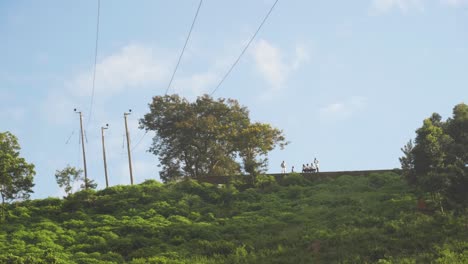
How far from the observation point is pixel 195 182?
160ft

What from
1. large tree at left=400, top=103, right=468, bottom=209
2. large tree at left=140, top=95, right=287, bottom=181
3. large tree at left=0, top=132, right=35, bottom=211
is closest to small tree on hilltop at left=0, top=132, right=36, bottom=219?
large tree at left=0, top=132, right=35, bottom=211

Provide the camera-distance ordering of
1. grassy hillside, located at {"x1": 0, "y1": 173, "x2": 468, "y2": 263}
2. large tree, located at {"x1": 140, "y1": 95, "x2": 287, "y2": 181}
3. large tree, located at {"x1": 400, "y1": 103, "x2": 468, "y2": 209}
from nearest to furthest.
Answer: grassy hillside, located at {"x1": 0, "y1": 173, "x2": 468, "y2": 263} < large tree, located at {"x1": 400, "y1": 103, "x2": 468, "y2": 209} < large tree, located at {"x1": 140, "y1": 95, "x2": 287, "y2": 181}

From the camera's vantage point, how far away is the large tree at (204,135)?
184ft

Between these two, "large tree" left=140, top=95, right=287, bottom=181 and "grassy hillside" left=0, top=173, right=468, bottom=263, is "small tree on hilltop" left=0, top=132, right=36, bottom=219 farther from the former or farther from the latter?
"large tree" left=140, top=95, right=287, bottom=181

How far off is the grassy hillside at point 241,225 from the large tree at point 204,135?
7695mm

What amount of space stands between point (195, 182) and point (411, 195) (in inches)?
703

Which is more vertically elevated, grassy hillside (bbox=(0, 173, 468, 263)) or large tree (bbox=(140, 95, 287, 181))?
large tree (bbox=(140, 95, 287, 181))

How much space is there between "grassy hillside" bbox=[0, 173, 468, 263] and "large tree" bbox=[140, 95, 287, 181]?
303 inches

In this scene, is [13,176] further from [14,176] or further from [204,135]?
[204,135]

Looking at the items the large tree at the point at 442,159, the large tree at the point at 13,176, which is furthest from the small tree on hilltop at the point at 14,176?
the large tree at the point at 442,159

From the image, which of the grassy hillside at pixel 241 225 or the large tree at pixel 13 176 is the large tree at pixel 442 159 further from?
the large tree at pixel 13 176

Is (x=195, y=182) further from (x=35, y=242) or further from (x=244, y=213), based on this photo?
(x=35, y=242)

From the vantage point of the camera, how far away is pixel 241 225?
37344 mm

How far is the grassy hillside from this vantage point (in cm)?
3041
